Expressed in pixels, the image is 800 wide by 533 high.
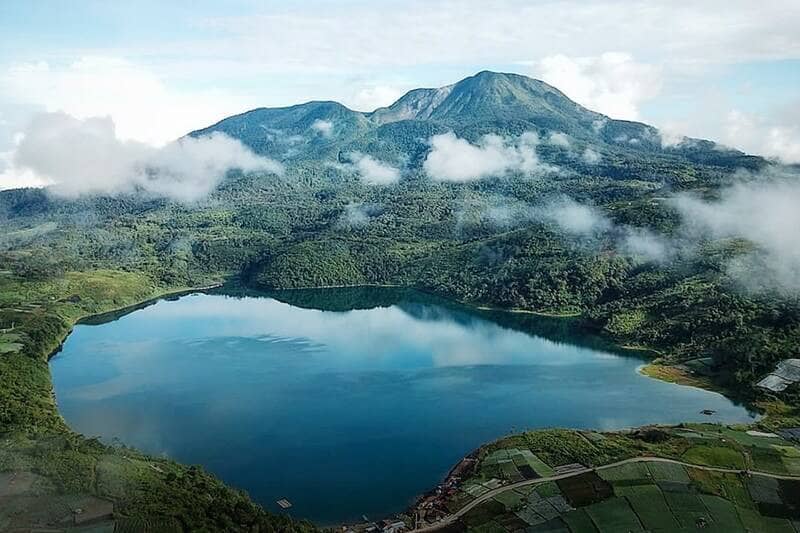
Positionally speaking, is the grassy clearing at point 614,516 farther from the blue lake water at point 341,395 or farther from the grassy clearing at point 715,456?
the blue lake water at point 341,395

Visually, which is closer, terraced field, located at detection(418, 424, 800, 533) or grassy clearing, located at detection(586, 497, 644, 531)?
grassy clearing, located at detection(586, 497, 644, 531)

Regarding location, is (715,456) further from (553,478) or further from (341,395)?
(341,395)

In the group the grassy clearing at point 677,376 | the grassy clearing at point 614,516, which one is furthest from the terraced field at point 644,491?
the grassy clearing at point 677,376

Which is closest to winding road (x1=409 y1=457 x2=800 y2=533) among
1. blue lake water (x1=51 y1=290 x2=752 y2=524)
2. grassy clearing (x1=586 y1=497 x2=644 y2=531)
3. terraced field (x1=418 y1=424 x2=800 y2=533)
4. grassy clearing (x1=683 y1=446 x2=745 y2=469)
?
terraced field (x1=418 y1=424 x2=800 y2=533)

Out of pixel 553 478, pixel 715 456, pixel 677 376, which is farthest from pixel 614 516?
pixel 677 376

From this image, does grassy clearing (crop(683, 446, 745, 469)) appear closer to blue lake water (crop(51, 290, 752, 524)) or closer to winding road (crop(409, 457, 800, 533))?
winding road (crop(409, 457, 800, 533))

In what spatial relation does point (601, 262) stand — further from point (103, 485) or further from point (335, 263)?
point (103, 485)

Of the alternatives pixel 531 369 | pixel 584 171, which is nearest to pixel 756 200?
pixel 531 369

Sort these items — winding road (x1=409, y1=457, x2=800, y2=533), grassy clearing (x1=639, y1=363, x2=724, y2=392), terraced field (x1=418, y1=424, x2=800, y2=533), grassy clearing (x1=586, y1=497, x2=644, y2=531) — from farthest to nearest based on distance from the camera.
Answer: grassy clearing (x1=639, y1=363, x2=724, y2=392)
winding road (x1=409, y1=457, x2=800, y2=533)
terraced field (x1=418, y1=424, x2=800, y2=533)
grassy clearing (x1=586, y1=497, x2=644, y2=531)
